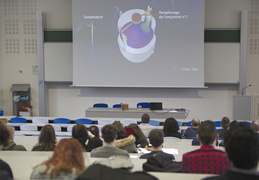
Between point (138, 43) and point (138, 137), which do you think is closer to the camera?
point (138, 137)

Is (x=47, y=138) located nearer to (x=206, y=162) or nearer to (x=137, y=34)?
(x=206, y=162)

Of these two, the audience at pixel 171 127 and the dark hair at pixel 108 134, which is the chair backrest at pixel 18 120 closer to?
the audience at pixel 171 127

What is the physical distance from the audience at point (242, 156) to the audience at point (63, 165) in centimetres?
89

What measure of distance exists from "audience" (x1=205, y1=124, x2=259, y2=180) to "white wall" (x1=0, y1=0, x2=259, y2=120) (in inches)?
334

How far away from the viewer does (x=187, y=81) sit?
964cm

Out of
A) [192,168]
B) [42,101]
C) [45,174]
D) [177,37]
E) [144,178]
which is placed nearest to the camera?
[144,178]

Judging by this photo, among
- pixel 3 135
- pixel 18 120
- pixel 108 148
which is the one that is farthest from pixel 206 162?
pixel 18 120

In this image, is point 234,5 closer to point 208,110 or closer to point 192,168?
point 208,110

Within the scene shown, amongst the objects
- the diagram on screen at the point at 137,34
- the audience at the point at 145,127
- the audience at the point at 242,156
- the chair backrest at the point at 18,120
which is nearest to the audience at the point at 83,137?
the audience at the point at 145,127

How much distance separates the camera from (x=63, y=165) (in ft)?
6.49

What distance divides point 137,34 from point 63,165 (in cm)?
812

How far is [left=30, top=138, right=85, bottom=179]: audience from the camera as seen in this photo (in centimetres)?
197

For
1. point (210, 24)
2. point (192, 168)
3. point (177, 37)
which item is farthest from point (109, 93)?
point (192, 168)

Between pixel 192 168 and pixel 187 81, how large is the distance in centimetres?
737
